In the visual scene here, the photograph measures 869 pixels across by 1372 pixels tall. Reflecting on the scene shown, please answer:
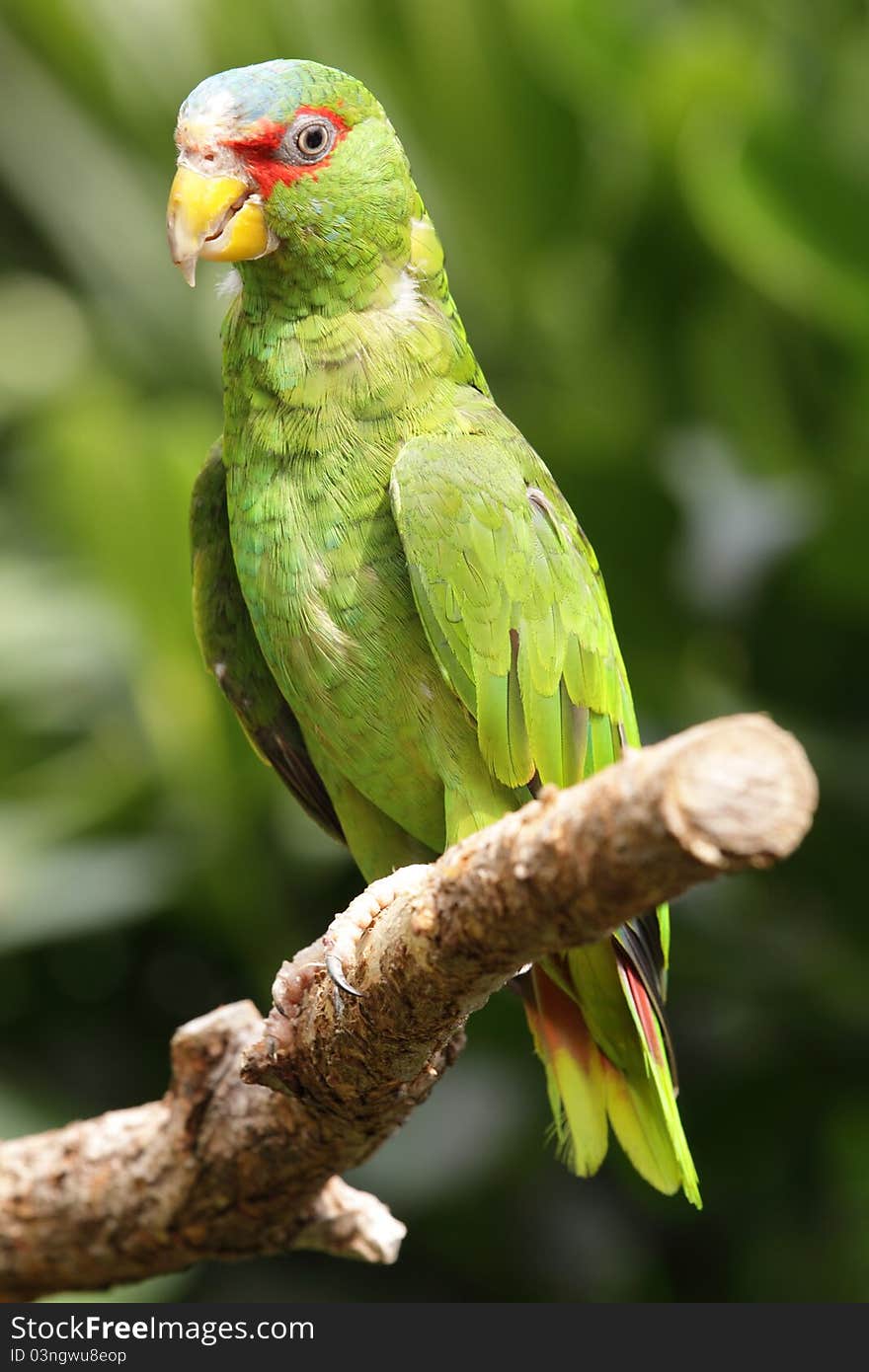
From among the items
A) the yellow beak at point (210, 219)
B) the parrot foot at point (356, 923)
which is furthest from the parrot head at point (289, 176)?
the parrot foot at point (356, 923)

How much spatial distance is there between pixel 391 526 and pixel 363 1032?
0.61 m

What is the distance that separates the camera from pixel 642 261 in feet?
9.57

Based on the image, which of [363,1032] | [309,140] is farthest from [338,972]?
[309,140]

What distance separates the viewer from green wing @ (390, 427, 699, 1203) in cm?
172

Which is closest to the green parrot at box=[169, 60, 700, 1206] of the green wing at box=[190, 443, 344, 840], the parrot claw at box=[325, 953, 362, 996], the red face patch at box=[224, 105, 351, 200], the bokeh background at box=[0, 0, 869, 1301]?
the red face patch at box=[224, 105, 351, 200]

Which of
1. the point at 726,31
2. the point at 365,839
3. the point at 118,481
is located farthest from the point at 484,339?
the point at 365,839

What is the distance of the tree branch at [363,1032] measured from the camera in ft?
3.37

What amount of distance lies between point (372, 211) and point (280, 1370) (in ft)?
4.58

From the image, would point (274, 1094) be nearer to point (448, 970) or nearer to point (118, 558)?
point (448, 970)

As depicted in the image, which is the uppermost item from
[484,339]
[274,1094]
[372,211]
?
[372,211]

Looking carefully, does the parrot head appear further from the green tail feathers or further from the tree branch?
the green tail feathers

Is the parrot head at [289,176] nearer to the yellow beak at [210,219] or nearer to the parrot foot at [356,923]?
the yellow beak at [210,219]

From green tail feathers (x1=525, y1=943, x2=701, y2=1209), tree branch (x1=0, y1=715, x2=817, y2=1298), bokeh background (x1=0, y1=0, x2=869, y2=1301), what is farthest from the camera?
bokeh background (x1=0, y1=0, x2=869, y2=1301)

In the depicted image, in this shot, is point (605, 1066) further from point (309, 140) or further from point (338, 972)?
point (309, 140)
